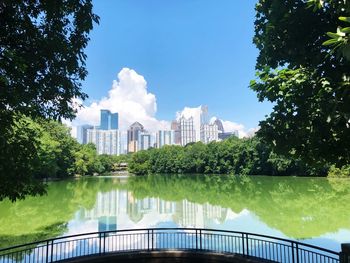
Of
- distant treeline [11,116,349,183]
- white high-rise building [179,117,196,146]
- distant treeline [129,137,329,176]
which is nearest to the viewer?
distant treeline [11,116,349,183]

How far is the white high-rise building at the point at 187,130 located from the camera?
195 meters

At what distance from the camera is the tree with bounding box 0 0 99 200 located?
5039mm

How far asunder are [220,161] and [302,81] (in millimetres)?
75094

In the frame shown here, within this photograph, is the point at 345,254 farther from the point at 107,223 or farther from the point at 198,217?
the point at 107,223

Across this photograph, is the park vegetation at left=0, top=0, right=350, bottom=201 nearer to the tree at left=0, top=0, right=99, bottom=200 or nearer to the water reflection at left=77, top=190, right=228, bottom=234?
the tree at left=0, top=0, right=99, bottom=200

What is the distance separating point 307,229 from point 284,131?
1236 cm

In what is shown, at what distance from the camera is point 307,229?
16.9 m

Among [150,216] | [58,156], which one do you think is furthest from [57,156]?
[150,216]

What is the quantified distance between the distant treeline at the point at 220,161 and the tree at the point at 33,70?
4439 cm

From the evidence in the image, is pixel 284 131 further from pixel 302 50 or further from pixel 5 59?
pixel 5 59

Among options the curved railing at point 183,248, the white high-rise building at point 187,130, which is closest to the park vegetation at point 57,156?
the curved railing at point 183,248

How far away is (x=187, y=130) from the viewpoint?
197 m

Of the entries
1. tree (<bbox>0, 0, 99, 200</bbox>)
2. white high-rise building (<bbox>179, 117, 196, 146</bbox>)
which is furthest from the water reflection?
white high-rise building (<bbox>179, 117, 196, 146</bbox>)

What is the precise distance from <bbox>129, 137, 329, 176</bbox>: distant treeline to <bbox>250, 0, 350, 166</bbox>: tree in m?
42.3
